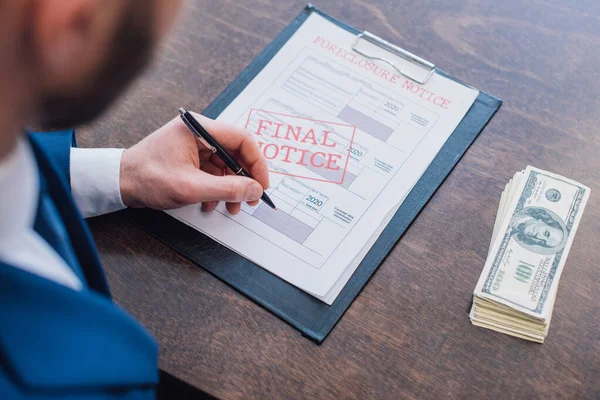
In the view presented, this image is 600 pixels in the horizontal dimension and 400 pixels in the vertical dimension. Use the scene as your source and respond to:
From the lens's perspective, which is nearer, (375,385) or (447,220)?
(375,385)

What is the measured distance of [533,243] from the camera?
896 millimetres

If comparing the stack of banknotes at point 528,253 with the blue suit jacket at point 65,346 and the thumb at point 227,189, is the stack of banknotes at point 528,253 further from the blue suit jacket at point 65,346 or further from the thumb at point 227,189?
the blue suit jacket at point 65,346

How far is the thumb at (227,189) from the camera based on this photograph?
0.89 meters

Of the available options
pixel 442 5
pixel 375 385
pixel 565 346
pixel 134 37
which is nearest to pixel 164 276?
pixel 375 385

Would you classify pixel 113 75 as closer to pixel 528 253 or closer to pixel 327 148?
pixel 327 148

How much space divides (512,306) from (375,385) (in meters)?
0.20

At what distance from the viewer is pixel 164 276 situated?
34.4 inches

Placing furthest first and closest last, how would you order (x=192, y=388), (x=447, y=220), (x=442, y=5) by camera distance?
(x=442, y=5) → (x=447, y=220) → (x=192, y=388)

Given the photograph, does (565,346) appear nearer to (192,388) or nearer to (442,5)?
(192,388)

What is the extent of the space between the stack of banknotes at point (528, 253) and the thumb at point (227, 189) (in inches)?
12.9

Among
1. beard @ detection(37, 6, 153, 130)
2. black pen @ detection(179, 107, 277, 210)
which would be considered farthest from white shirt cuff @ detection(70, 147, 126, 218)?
beard @ detection(37, 6, 153, 130)

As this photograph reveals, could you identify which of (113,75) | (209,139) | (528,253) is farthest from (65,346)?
(528,253)

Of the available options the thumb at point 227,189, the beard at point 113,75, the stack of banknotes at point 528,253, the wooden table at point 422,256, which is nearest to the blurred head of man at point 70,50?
the beard at point 113,75

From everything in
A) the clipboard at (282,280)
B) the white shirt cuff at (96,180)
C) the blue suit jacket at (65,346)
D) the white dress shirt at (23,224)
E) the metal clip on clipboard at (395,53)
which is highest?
the metal clip on clipboard at (395,53)
